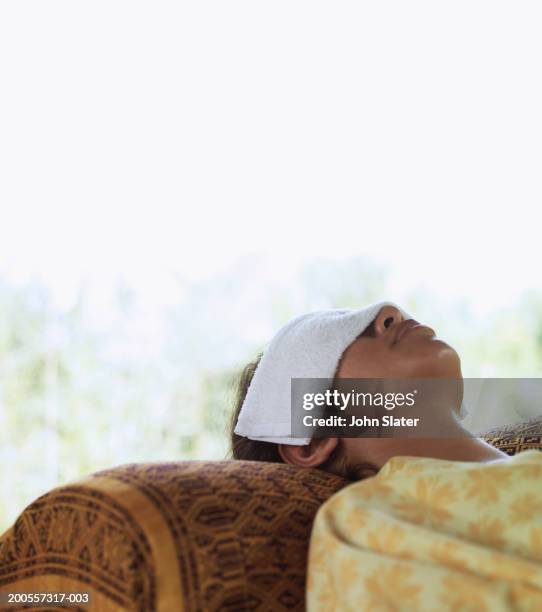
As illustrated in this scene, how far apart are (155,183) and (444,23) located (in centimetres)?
181

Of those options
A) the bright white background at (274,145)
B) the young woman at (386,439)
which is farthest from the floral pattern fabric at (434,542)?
the bright white background at (274,145)

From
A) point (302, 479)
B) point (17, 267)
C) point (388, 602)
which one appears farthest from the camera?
point (17, 267)

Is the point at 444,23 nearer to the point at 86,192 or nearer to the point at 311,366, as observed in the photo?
the point at 86,192

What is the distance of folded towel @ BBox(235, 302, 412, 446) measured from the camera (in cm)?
127

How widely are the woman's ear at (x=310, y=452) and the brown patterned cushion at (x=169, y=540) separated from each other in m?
0.26

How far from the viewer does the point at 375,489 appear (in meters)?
0.94

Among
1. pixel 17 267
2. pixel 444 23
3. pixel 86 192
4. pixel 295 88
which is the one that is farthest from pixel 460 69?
pixel 17 267

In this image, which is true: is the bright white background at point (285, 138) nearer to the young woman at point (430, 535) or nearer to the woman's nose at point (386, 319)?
the woman's nose at point (386, 319)

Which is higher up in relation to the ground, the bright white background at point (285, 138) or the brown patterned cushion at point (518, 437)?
the bright white background at point (285, 138)

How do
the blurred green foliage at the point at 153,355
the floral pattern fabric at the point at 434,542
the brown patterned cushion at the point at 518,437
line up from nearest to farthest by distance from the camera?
the floral pattern fabric at the point at 434,542 < the brown patterned cushion at the point at 518,437 < the blurred green foliage at the point at 153,355

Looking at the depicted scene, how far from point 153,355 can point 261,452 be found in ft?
10.5

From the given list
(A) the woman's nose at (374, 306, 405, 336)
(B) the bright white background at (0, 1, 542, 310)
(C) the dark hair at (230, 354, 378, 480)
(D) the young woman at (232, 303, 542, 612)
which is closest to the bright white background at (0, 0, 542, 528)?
(B) the bright white background at (0, 1, 542, 310)

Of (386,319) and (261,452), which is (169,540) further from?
(386,319)

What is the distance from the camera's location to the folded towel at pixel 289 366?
4.15 feet
